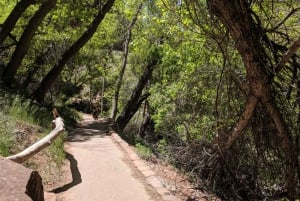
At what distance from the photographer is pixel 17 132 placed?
8.45 meters

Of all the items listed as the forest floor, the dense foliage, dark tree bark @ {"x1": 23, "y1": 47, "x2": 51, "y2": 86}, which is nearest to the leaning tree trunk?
the dense foliage

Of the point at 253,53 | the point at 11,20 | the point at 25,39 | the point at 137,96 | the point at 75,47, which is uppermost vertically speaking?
the point at 11,20

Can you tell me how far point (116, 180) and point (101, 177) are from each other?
36 cm

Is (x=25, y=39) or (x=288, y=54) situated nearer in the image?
(x=288, y=54)

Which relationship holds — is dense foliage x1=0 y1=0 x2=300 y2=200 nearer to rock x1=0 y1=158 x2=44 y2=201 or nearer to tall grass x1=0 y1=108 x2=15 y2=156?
rock x1=0 y1=158 x2=44 y2=201

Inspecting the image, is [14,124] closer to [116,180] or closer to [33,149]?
[33,149]

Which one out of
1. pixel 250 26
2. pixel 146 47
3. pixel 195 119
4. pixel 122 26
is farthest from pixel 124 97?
pixel 250 26

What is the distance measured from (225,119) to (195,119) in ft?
8.56

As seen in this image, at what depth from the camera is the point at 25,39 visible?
14164 mm

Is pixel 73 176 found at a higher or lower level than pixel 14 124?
lower

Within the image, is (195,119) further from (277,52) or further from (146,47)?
(146,47)

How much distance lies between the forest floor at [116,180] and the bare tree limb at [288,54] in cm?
244

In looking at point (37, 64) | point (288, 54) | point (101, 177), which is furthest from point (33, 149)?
point (37, 64)

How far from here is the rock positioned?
393 cm
